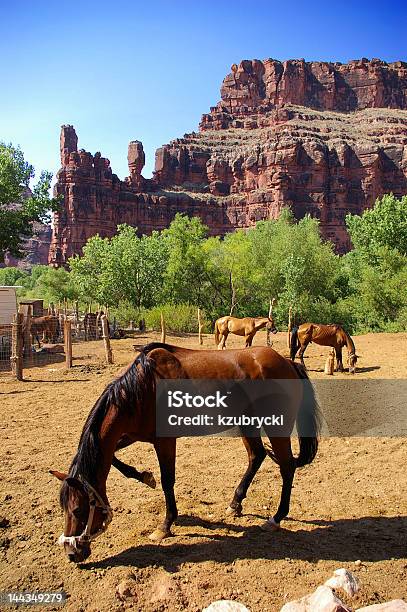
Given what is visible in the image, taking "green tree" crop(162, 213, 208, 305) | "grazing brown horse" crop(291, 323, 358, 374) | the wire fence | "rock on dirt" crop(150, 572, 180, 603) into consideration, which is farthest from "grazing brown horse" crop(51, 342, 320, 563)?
"green tree" crop(162, 213, 208, 305)

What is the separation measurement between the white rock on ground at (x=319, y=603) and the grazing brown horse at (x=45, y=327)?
17195 millimetres

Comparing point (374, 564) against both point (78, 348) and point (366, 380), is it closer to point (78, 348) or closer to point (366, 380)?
point (366, 380)

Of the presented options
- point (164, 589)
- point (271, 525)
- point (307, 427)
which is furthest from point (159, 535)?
point (307, 427)

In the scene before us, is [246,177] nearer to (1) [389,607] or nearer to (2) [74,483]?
(2) [74,483]

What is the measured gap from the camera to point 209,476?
A: 5316 millimetres

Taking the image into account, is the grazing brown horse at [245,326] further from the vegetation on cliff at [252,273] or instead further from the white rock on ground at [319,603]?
the white rock on ground at [319,603]

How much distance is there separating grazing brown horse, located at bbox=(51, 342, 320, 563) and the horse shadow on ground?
0.18m

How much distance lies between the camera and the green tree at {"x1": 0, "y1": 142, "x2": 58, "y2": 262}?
21.0 metres

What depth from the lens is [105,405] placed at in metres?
3.65

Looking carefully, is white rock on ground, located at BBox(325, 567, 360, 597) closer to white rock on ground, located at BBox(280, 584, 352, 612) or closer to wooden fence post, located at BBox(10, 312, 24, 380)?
white rock on ground, located at BBox(280, 584, 352, 612)

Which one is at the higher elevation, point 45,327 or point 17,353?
point 17,353

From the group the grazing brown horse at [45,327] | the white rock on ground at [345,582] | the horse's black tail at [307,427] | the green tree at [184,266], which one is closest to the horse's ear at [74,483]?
the white rock on ground at [345,582]

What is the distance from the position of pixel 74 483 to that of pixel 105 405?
0.63 metres

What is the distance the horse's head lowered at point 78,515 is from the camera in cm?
327
